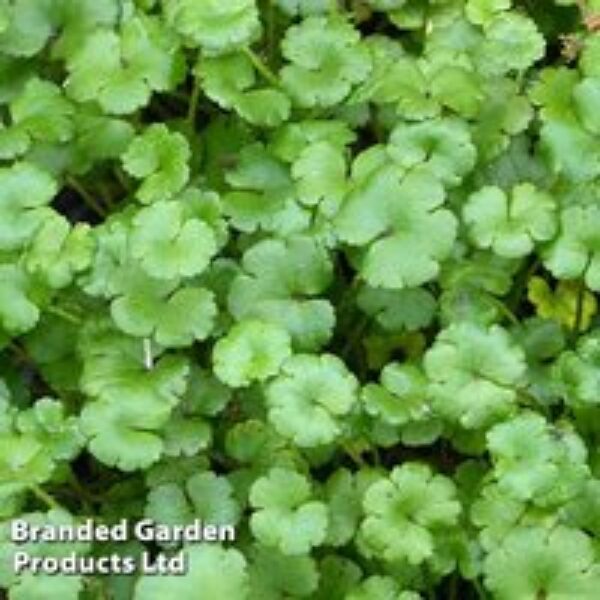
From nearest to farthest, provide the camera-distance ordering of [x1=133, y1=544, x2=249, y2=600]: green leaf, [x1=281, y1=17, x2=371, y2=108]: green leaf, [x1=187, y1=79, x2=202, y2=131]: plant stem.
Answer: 1. [x1=133, y1=544, x2=249, y2=600]: green leaf
2. [x1=281, y1=17, x2=371, y2=108]: green leaf
3. [x1=187, y1=79, x2=202, y2=131]: plant stem

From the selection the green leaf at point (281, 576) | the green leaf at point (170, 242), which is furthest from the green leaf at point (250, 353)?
the green leaf at point (281, 576)

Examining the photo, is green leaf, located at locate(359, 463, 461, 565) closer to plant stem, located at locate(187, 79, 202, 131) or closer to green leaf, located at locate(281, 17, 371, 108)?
green leaf, located at locate(281, 17, 371, 108)

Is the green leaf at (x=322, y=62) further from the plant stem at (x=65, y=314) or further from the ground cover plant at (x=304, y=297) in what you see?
the plant stem at (x=65, y=314)

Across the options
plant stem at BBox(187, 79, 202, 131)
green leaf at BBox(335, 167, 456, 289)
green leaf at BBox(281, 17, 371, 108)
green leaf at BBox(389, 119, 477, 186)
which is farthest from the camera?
plant stem at BBox(187, 79, 202, 131)

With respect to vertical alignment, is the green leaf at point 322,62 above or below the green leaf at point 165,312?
above

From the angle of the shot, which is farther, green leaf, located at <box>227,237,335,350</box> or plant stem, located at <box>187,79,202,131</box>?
plant stem, located at <box>187,79,202,131</box>

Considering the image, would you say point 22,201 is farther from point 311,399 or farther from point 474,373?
point 474,373

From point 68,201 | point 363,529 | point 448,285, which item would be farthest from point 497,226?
point 68,201

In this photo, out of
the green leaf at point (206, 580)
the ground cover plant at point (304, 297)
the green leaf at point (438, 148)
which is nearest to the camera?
the green leaf at point (206, 580)

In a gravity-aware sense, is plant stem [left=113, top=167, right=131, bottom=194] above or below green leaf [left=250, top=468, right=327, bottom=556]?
above

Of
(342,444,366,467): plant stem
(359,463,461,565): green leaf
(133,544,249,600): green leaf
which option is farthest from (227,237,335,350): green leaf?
(133,544,249,600): green leaf
